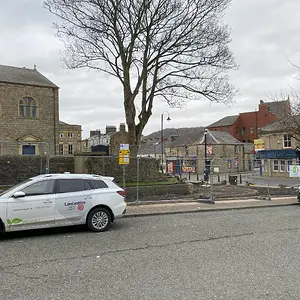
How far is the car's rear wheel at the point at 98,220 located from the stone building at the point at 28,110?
78.6 feet

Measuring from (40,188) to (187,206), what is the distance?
724 centimetres

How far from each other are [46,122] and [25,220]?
1111 inches

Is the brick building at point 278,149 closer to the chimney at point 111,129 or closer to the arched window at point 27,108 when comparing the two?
the arched window at point 27,108

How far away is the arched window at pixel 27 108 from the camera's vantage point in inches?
1339

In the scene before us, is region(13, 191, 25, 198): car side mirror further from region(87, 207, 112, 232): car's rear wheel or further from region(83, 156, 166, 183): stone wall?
region(83, 156, 166, 183): stone wall

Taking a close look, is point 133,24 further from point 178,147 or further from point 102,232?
point 178,147

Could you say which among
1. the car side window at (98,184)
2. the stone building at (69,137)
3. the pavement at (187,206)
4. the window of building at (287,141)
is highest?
the stone building at (69,137)

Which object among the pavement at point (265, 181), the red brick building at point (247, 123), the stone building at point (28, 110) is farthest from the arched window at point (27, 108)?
the red brick building at point (247, 123)

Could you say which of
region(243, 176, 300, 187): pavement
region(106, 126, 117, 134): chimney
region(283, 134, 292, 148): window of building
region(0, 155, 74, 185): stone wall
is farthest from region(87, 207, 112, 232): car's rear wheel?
region(106, 126, 117, 134): chimney

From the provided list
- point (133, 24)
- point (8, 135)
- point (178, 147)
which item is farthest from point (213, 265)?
point (178, 147)

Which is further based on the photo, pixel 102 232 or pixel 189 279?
pixel 102 232

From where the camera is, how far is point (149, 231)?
933cm

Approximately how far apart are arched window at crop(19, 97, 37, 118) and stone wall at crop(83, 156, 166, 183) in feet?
49.2

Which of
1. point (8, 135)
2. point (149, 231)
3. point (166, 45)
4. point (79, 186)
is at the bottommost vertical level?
point (149, 231)
